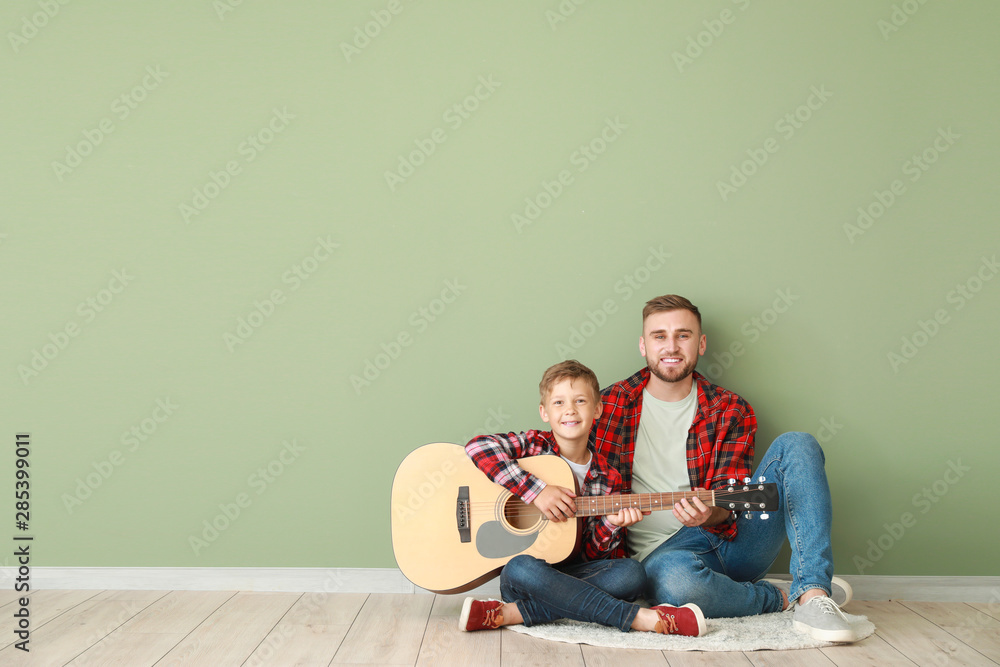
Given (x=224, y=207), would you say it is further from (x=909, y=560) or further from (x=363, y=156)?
(x=909, y=560)

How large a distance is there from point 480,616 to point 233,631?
0.64 meters

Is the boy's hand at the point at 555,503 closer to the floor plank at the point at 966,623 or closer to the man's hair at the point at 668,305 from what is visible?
the man's hair at the point at 668,305

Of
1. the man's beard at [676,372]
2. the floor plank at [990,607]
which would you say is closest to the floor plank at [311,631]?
the man's beard at [676,372]

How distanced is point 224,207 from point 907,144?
2.21 metres

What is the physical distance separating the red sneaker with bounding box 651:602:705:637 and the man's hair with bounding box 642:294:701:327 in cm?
83

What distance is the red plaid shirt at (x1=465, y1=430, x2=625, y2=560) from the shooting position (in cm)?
191

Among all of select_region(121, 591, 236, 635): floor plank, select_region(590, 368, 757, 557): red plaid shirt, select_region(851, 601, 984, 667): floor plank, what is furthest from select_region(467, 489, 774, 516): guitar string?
select_region(121, 591, 236, 635): floor plank

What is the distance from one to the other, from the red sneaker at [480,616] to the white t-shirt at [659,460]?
48 centimetres

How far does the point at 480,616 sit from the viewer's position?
180 centimetres

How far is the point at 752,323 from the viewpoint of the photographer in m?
2.26

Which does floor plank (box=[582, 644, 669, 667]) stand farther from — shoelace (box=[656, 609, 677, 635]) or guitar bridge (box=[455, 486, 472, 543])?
guitar bridge (box=[455, 486, 472, 543])

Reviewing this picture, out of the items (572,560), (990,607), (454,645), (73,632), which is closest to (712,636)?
(572,560)

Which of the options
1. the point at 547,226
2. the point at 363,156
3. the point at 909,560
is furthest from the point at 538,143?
the point at 909,560

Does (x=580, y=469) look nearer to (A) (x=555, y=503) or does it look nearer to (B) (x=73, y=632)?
(A) (x=555, y=503)
